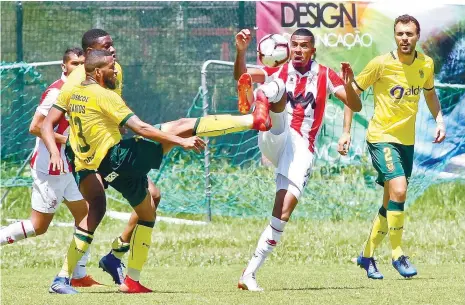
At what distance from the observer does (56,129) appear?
11562 millimetres

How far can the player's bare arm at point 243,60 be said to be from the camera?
417 inches

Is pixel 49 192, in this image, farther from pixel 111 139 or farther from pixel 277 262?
pixel 277 262

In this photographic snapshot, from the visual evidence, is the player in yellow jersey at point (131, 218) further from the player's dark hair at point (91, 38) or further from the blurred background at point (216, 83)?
the blurred background at point (216, 83)

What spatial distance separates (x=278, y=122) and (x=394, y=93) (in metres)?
1.57

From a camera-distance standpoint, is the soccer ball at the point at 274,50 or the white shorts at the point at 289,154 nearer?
the white shorts at the point at 289,154

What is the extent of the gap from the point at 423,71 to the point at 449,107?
624 centimetres

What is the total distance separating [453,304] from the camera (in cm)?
955

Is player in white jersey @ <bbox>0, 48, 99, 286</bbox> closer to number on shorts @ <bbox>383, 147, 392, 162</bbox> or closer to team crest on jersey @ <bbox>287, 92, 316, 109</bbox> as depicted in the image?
team crest on jersey @ <bbox>287, 92, 316, 109</bbox>

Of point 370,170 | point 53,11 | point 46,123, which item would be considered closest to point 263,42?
point 46,123

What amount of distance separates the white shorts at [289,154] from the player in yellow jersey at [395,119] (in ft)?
2.46

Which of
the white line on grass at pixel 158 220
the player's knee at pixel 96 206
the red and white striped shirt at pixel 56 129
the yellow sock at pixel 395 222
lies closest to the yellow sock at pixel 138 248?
the player's knee at pixel 96 206

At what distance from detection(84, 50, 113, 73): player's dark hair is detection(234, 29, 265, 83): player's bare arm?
1.19 metres

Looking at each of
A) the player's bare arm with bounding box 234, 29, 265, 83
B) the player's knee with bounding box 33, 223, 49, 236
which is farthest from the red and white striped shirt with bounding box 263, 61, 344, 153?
the player's knee with bounding box 33, 223, 49, 236

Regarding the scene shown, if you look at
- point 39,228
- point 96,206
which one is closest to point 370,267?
point 96,206
